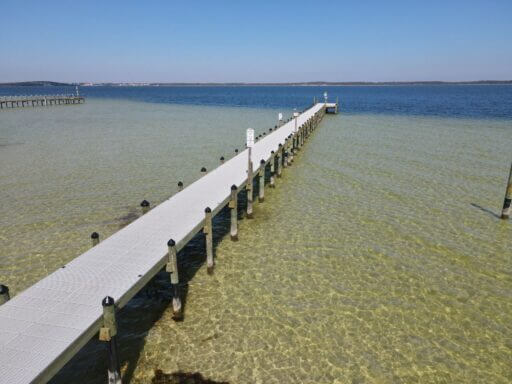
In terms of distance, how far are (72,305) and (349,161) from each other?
1997 cm

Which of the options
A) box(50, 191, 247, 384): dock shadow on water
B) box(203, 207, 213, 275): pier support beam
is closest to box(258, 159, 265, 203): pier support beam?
box(50, 191, 247, 384): dock shadow on water

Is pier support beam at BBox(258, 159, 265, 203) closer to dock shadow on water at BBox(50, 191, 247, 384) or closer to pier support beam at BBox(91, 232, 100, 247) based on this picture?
dock shadow on water at BBox(50, 191, 247, 384)

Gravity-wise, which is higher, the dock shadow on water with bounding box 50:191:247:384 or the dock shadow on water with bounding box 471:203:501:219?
the dock shadow on water with bounding box 471:203:501:219

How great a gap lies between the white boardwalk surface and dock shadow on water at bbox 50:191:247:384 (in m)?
1.26

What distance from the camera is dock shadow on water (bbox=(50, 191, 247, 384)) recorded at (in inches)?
269

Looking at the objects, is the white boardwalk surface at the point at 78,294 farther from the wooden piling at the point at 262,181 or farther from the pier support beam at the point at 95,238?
the wooden piling at the point at 262,181

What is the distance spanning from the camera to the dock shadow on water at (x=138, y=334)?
22.4 ft

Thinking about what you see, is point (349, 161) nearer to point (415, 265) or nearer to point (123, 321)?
point (415, 265)

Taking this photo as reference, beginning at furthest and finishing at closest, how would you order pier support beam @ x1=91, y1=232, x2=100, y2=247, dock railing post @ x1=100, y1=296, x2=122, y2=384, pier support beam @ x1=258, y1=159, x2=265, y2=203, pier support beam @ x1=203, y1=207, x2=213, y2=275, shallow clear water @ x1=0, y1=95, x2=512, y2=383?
pier support beam @ x1=258, y1=159, x2=265, y2=203
pier support beam @ x1=203, y1=207, x2=213, y2=275
pier support beam @ x1=91, y1=232, x2=100, y2=247
shallow clear water @ x1=0, y1=95, x2=512, y2=383
dock railing post @ x1=100, y1=296, x2=122, y2=384

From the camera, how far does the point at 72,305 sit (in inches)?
259

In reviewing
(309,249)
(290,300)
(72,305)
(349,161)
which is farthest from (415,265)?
(349,161)

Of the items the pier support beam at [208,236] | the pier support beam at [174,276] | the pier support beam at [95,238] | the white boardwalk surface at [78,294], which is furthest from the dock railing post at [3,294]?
the pier support beam at [208,236]

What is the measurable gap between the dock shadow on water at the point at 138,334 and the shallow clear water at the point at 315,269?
0.04 m

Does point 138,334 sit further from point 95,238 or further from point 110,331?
point 95,238
